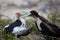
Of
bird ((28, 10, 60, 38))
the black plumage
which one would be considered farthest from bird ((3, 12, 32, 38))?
bird ((28, 10, 60, 38))

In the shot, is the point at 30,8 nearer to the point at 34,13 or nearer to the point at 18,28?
the point at 34,13

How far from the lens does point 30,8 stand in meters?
5.18

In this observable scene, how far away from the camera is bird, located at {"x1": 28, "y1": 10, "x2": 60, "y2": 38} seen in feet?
16.9

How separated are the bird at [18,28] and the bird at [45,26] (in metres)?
0.13

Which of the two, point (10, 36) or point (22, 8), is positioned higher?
point (22, 8)

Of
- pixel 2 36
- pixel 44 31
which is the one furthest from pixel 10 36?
pixel 44 31

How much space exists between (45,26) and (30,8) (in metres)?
0.29

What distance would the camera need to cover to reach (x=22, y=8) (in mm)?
5199

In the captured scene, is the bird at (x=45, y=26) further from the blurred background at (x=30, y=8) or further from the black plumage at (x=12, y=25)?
the black plumage at (x=12, y=25)

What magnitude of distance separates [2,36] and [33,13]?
0.48m

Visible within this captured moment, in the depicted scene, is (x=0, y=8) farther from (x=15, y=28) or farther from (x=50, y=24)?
(x=50, y=24)

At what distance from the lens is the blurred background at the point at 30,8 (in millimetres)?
5180

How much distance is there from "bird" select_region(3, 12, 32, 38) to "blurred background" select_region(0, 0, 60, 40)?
65 millimetres

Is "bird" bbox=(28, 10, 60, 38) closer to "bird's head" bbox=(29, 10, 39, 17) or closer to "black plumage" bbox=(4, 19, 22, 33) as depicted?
"bird's head" bbox=(29, 10, 39, 17)
